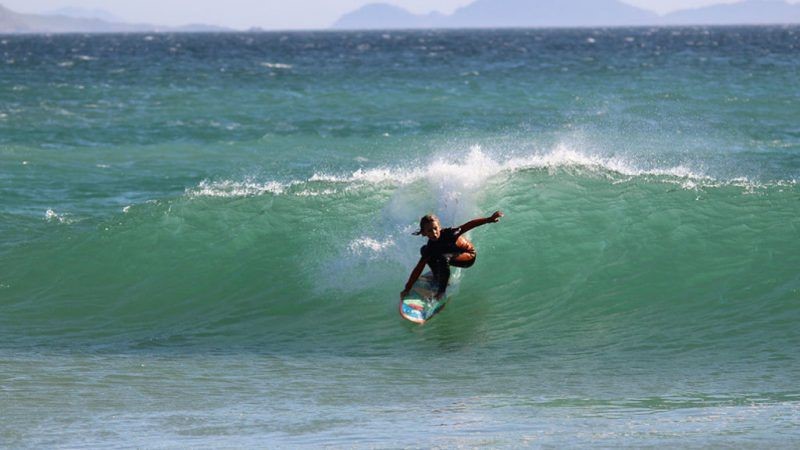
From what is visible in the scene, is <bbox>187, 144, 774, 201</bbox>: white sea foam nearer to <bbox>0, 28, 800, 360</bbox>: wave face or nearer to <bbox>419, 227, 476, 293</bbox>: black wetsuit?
<bbox>0, 28, 800, 360</bbox>: wave face

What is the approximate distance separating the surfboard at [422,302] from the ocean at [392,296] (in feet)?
0.59

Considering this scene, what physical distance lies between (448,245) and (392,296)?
171cm

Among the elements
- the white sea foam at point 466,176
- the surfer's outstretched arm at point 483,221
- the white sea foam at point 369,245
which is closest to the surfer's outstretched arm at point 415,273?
the surfer's outstretched arm at point 483,221

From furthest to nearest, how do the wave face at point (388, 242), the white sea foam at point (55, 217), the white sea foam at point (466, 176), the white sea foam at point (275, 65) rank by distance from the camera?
the white sea foam at point (275, 65) → the white sea foam at point (55, 217) → the white sea foam at point (466, 176) → the wave face at point (388, 242)

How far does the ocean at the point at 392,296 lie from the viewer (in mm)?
9273

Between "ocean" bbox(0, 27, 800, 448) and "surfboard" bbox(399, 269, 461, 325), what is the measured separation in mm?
180

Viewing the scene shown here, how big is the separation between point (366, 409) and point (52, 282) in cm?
732

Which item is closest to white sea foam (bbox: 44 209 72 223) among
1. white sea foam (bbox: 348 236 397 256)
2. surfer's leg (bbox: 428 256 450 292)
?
white sea foam (bbox: 348 236 397 256)

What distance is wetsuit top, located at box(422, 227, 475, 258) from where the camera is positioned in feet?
42.0

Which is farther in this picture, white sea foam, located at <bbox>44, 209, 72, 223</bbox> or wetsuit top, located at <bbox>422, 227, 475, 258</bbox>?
white sea foam, located at <bbox>44, 209, 72, 223</bbox>

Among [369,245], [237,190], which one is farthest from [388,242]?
[237,190]

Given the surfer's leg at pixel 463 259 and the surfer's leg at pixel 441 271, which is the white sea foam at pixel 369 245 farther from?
the surfer's leg at pixel 463 259

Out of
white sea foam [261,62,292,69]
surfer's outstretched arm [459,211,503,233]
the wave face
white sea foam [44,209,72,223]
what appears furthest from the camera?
white sea foam [261,62,292,69]

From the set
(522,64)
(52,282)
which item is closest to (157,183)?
(52,282)
